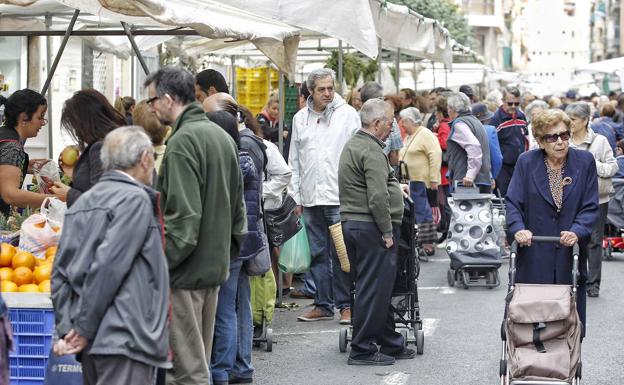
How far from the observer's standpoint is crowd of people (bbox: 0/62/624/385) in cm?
519

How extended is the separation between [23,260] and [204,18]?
7.39ft

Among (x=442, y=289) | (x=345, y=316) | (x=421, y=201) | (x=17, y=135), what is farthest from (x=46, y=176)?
(x=421, y=201)

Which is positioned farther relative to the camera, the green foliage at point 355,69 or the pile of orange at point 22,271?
the green foliage at point 355,69

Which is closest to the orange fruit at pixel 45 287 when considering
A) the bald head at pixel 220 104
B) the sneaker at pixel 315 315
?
the bald head at pixel 220 104

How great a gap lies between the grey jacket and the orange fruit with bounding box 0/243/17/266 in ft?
4.97

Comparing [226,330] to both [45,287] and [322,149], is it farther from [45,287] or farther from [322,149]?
[322,149]

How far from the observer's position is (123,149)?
5.31 m

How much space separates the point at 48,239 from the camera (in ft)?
22.7

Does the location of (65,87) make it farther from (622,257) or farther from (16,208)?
(16,208)

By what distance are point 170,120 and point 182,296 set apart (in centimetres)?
92

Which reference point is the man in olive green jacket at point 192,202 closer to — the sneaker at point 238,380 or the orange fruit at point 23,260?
the orange fruit at point 23,260

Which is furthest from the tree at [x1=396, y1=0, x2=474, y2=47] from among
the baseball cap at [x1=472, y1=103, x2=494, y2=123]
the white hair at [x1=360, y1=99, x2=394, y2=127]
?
the white hair at [x1=360, y1=99, x2=394, y2=127]

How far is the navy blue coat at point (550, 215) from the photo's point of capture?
724cm

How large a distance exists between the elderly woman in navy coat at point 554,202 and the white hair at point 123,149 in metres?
2.70
